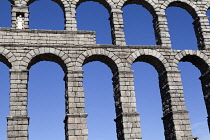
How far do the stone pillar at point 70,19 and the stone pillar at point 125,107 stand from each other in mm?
4067

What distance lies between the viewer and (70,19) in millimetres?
21578

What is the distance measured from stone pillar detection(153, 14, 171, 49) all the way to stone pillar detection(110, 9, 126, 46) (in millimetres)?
2441

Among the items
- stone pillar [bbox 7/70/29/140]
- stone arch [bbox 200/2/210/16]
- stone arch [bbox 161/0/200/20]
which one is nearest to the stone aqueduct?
stone pillar [bbox 7/70/29/140]

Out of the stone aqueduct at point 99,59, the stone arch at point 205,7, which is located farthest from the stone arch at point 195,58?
the stone arch at point 205,7

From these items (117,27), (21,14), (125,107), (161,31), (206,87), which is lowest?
(125,107)

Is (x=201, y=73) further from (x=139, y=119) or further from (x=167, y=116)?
(x=139, y=119)

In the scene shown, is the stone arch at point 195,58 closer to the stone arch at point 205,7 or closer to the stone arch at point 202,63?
the stone arch at point 202,63

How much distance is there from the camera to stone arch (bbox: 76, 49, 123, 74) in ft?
66.8

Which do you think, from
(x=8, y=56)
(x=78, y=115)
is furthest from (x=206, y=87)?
(x=8, y=56)

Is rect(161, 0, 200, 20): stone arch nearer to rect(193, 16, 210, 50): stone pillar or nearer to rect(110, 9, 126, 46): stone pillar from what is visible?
rect(193, 16, 210, 50): stone pillar

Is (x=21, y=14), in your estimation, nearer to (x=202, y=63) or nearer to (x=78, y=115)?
(x=78, y=115)

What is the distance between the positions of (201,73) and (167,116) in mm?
4311

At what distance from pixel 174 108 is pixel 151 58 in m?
3.56

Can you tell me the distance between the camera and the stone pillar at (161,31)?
22.0 meters
